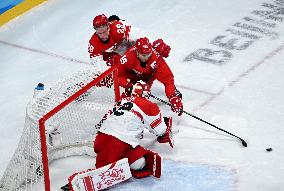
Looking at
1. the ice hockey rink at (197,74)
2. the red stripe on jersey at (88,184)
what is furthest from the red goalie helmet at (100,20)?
the red stripe on jersey at (88,184)

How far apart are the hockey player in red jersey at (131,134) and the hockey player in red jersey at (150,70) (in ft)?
1.49

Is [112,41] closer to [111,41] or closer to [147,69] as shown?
[111,41]

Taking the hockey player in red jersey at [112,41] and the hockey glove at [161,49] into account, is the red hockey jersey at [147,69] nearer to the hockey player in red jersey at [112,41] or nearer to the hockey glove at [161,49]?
the hockey glove at [161,49]

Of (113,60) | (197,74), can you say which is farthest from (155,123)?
(197,74)

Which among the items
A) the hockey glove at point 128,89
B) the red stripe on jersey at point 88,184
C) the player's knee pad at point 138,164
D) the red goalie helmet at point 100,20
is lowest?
the player's knee pad at point 138,164

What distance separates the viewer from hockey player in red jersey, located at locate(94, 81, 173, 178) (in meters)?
3.86

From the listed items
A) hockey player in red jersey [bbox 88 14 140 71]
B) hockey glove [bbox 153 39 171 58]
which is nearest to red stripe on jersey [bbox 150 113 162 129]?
hockey glove [bbox 153 39 171 58]

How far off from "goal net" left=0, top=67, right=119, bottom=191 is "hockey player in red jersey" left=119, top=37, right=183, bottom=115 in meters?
0.35

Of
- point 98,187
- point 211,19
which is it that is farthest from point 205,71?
point 98,187

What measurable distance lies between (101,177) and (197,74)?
1.78 m

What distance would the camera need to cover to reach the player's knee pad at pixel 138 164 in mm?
3943

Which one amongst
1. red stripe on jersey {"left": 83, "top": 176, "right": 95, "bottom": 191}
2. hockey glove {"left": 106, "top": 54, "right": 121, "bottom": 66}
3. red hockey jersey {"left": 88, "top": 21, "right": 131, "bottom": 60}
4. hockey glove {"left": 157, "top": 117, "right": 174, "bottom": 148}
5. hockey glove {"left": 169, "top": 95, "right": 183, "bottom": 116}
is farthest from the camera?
red hockey jersey {"left": 88, "top": 21, "right": 131, "bottom": 60}

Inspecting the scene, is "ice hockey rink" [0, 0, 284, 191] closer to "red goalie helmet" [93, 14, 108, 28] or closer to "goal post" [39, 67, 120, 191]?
"goal post" [39, 67, 120, 191]

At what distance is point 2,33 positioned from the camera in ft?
20.4
